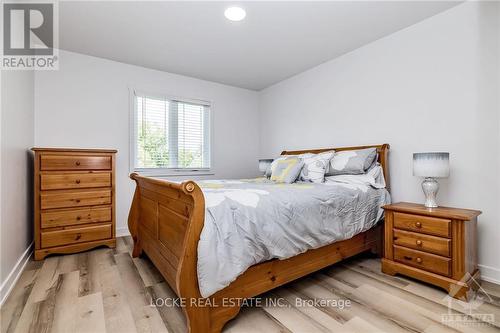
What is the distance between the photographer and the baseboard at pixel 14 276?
1.70 meters

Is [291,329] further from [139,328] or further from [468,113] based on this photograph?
[468,113]

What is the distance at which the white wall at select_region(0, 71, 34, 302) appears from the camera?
1.80m

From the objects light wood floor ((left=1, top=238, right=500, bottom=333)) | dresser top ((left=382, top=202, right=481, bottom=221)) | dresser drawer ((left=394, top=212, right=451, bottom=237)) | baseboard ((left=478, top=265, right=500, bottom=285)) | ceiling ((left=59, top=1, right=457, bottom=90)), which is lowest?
light wood floor ((left=1, top=238, right=500, bottom=333))

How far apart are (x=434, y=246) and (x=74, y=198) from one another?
11.1ft

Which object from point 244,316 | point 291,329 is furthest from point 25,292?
point 291,329

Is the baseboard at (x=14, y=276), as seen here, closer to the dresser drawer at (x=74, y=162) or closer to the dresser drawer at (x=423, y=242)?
the dresser drawer at (x=74, y=162)

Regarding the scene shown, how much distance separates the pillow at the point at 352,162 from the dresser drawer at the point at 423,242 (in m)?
0.72

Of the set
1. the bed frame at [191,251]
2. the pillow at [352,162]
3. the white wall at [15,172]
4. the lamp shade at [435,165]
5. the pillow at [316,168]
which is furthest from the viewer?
the pillow at [316,168]

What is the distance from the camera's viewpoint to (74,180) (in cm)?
263

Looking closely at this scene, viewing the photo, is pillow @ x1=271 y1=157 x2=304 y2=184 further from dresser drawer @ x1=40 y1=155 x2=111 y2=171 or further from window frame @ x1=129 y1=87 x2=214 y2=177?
dresser drawer @ x1=40 y1=155 x2=111 y2=171

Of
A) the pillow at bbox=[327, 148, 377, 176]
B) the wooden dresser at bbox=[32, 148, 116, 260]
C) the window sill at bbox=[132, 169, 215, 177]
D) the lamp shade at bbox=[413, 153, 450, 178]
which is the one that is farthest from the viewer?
the window sill at bbox=[132, 169, 215, 177]

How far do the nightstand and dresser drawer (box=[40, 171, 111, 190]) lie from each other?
2935 millimetres

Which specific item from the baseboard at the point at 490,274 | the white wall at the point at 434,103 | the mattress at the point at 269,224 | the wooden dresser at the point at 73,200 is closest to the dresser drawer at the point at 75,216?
the wooden dresser at the point at 73,200

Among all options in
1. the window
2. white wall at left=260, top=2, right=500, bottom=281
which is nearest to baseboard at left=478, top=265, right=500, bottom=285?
white wall at left=260, top=2, right=500, bottom=281
